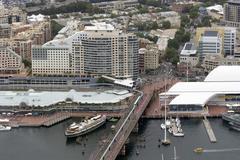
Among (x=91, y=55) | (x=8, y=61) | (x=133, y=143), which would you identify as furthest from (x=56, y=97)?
(x=133, y=143)

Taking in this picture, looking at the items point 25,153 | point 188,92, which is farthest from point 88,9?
point 25,153

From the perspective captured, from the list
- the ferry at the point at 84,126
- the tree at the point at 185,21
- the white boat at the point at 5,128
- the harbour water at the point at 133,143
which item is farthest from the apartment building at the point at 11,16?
the ferry at the point at 84,126

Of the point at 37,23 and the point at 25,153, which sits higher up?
the point at 37,23

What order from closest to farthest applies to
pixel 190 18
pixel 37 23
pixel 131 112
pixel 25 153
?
pixel 25 153 < pixel 131 112 < pixel 37 23 < pixel 190 18

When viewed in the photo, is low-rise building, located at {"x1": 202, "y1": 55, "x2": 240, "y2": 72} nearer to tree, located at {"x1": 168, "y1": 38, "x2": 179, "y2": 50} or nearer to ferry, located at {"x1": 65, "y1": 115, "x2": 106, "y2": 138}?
tree, located at {"x1": 168, "y1": 38, "x2": 179, "y2": 50}

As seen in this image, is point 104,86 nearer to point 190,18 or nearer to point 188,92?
point 188,92
